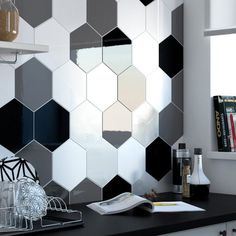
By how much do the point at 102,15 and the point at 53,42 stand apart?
33 centimetres

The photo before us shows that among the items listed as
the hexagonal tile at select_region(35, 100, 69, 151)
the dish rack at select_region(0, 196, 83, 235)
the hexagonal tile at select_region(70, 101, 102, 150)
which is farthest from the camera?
the hexagonal tile at select_region(70, 101, 102, 150)

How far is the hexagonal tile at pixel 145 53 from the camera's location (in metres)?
3.00

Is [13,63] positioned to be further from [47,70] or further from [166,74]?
[166,74]

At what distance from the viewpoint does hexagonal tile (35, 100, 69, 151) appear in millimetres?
2570

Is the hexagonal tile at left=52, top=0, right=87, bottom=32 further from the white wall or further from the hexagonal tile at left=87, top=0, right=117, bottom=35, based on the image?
the white wall

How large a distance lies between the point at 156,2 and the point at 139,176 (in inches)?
33.3

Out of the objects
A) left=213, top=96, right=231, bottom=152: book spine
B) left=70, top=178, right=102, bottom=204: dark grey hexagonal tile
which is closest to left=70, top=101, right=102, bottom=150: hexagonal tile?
left=70, top=178, right=102, bottom=204: dark grey hexagonal tile

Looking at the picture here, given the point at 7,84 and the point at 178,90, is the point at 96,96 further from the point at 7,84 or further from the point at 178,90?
the point at 178,90

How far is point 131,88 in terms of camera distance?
297 centimetres

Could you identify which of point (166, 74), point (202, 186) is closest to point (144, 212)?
point (202, 186)

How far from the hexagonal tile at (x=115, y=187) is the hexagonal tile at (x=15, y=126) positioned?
19.5 inches

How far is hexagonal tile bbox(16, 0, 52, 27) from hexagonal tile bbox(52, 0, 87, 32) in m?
0.04

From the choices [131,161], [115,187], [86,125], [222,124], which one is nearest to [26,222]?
[86,125]

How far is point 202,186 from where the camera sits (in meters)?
2.91
